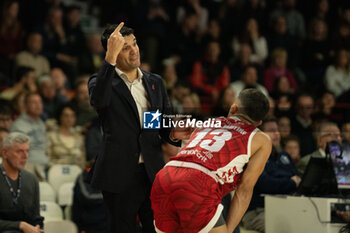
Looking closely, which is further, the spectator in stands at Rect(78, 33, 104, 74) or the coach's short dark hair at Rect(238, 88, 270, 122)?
the spectator in stands at Rect(78, 33, 104, 74)

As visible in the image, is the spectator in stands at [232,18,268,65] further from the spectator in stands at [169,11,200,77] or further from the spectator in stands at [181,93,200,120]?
the spectator in stands at [181,93,200,120]

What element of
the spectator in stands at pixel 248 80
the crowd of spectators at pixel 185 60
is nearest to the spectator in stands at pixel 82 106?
the crowd of spectators at pixel 185 60

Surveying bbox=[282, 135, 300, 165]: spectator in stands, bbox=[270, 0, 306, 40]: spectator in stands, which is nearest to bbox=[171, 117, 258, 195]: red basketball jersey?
bbox=[282, 135, 300, 165]: spectator in stands

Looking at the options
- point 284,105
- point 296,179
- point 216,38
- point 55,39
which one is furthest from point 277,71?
point 296,179

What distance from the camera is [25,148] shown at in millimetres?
5910

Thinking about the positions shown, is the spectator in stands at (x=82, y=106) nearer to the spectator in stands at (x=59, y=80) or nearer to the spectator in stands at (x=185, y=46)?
the spectator in stands at (x=59, y=80)

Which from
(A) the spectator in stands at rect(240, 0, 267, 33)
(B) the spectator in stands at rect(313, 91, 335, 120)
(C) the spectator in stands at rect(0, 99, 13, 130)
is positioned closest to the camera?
(C) the spectator in stands at rect(0, 99, 13, 130)

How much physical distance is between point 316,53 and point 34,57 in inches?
209

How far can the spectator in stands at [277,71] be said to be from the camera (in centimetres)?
1105

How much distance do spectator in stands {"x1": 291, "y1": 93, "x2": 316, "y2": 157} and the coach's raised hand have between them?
4855 millimetres

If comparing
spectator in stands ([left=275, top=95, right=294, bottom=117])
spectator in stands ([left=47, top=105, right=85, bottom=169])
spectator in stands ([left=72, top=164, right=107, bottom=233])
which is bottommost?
spectator in stands ([left=72, top=164, right=107, bottom=233])

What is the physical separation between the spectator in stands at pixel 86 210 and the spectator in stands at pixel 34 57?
3602 millimetres

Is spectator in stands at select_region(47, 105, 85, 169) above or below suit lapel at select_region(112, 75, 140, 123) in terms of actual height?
below

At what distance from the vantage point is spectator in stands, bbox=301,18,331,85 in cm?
1202
